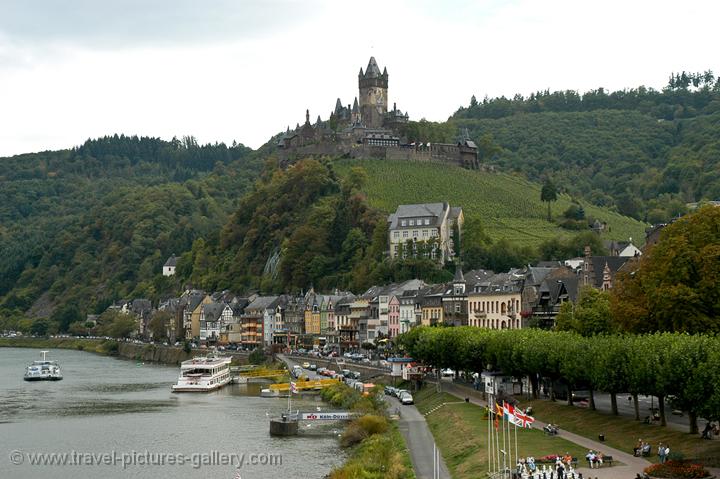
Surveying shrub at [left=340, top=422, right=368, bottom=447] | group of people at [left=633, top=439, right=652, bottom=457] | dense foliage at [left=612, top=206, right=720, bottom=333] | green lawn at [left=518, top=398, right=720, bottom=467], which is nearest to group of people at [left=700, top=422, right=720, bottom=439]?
green lawn at [left=518, top=398, right=720, bottom=467]

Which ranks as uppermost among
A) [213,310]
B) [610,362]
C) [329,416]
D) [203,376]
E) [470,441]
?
[213,310]

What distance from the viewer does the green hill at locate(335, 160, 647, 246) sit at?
168 meters

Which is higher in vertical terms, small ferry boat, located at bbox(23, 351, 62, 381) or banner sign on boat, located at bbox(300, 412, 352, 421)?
small ferry boat, located at bbox(23, 351, 62, 381)

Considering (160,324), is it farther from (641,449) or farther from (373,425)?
(641,449)

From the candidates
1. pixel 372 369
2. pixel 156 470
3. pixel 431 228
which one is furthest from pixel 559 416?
pixel 431 228

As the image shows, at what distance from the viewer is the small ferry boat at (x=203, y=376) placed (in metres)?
112

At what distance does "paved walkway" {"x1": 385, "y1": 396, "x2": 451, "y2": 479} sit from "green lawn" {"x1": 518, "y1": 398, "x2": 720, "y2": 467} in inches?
271

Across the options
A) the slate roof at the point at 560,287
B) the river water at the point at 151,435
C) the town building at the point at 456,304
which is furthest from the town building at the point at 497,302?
the river water at the point at 151,435

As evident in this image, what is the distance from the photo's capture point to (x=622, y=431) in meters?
54.8

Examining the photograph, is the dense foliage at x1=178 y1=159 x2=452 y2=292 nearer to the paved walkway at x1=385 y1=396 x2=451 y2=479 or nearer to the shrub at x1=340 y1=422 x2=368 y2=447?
the paved walkway at x1=385 y1=396 x2=451 y2=479

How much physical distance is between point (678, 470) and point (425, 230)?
11821cm

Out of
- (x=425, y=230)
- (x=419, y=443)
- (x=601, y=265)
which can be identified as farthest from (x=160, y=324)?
(x=419, y=443)

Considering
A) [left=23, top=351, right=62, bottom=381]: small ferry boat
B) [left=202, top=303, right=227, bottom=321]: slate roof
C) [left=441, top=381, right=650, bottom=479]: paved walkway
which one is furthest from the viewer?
[left=202, top=303, right=227, bottom=321]: slate roof

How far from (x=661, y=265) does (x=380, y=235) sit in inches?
4035
